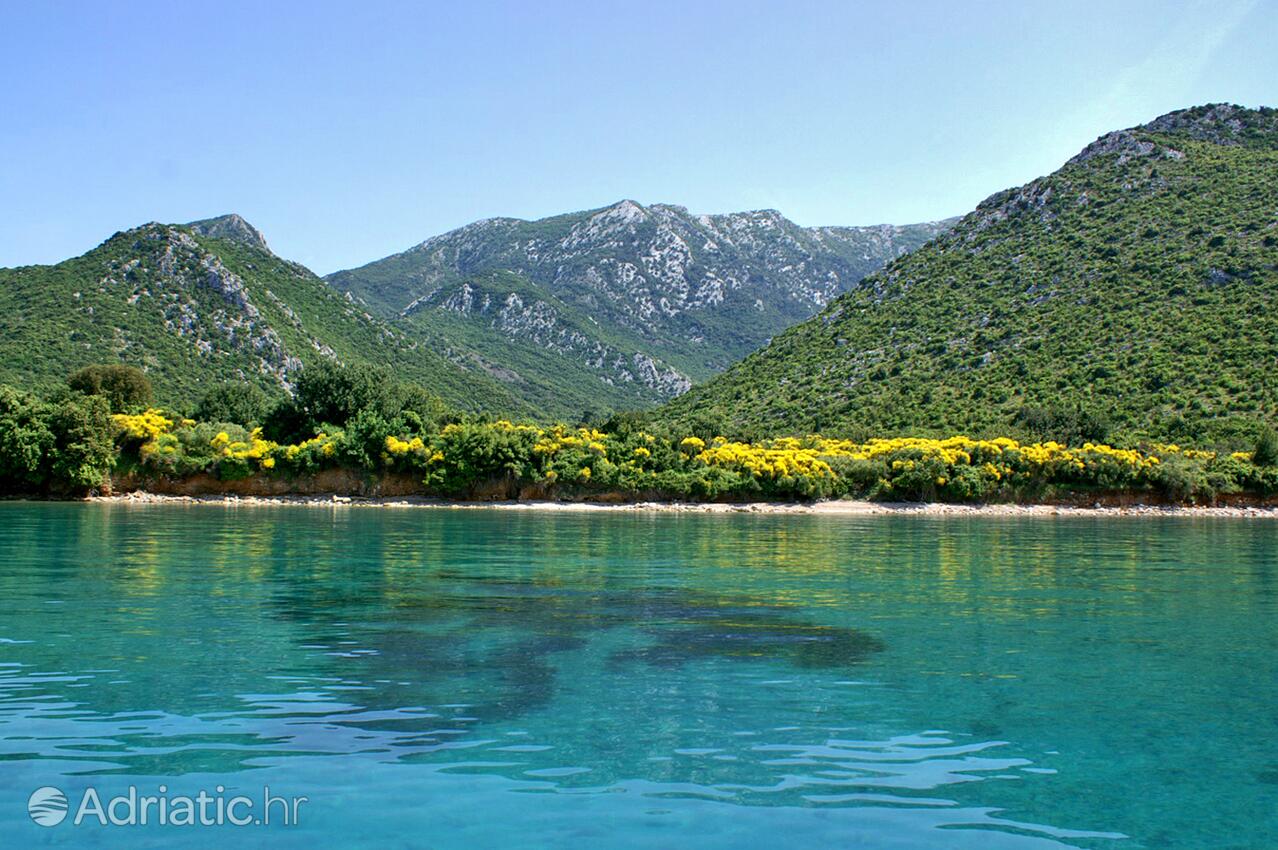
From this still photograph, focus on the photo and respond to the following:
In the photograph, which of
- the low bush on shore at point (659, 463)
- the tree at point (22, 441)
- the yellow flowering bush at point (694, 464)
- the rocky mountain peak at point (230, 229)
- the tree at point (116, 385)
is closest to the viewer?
the tree at point (22, 441)

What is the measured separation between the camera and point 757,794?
7.73 metres

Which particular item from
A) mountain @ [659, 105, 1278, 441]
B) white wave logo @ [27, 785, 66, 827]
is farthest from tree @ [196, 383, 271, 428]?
white wave logo @ [27, 785, 66, 827]

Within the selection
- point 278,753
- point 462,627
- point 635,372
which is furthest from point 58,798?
point 635,372

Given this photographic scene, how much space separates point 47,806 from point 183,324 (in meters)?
105

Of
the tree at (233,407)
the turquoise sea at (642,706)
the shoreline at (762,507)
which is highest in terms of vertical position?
the tree at (233,407)

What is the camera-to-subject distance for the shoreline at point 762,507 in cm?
6425

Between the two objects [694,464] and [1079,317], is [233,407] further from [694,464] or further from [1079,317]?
[1079,317]

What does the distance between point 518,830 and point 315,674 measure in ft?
19.1

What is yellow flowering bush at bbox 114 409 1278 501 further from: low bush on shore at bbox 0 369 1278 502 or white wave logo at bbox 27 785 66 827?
white wave logo at bbox 27 785 66 827

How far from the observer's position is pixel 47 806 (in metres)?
Result: 7.27

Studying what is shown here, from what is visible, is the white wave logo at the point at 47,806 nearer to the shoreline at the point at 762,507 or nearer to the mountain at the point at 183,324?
the shoreline at the point at 762,507

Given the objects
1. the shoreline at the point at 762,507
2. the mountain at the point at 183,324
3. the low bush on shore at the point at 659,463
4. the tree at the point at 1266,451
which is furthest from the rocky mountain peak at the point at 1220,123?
the mountain at the point at 183,324

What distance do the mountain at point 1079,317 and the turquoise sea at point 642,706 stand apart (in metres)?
58.7

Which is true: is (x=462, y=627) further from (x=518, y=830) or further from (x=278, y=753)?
(x=518, y=830)
